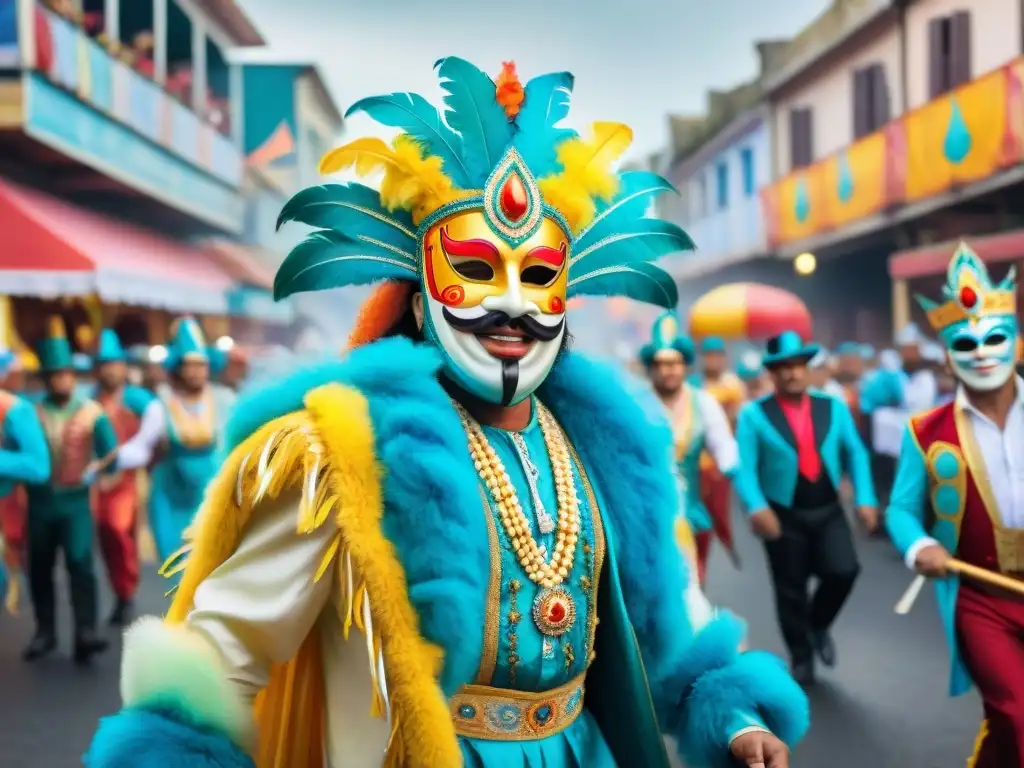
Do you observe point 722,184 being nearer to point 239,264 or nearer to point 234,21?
point 234,21

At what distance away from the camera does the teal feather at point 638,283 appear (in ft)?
9.14

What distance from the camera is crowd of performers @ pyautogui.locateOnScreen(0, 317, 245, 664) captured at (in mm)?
7203

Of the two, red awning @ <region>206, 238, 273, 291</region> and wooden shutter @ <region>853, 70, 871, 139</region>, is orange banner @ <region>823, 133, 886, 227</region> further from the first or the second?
red awning @ <region>206, 238, 273, 291</region>

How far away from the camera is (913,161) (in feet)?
52.2

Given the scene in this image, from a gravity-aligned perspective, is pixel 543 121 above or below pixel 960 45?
below

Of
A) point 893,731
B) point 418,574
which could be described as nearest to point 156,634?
point 418,574

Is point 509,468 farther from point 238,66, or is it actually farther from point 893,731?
point 238,66

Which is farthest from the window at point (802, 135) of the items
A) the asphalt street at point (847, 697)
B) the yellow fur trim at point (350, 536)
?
the yellow fur trim at point (350, 536)

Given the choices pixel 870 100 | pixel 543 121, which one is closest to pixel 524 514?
pixel 543 121

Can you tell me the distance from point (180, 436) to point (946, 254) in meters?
10.3

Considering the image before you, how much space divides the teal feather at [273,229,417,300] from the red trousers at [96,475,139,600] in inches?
240

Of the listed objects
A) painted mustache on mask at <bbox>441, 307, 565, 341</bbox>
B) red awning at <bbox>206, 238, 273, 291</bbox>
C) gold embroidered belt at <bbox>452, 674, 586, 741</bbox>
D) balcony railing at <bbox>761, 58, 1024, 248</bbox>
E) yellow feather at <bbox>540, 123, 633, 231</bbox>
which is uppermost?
balcony railing at <bbox>761, 58, 1024, 248</bbox>

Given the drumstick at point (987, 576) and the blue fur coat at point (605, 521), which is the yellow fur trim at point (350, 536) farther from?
the drumstick at point (987, 576)

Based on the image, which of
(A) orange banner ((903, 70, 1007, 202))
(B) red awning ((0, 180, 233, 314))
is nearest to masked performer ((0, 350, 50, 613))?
(B) red awning ((0, 180, 233, 314))
